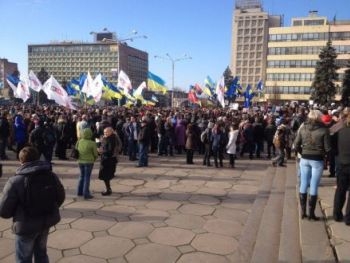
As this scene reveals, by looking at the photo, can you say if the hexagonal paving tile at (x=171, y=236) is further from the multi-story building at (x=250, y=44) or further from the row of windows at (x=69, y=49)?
the row of windows at (x=69, y=49)

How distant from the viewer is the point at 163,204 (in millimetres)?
8125

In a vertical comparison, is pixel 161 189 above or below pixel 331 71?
below

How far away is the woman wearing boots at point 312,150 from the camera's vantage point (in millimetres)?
6238

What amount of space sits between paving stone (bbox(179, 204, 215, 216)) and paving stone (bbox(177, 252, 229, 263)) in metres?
1.93

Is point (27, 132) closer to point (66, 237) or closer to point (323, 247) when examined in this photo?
point (66, 237)

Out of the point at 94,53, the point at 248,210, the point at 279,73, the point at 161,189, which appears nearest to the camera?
the point at 248,210

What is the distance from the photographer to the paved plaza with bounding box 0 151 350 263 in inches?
217

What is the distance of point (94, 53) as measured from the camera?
144 meters

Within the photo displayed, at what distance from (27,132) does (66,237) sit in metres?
8.46

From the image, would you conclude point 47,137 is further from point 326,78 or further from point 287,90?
point 287,90

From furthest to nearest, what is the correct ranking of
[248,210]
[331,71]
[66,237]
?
[331,71]
[248,210]
[66,237]

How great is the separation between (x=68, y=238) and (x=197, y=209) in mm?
2696

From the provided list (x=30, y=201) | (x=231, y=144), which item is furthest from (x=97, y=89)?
(x=30, y=201)

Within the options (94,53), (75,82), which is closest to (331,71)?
(75,82)
